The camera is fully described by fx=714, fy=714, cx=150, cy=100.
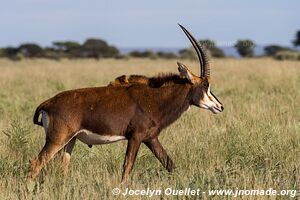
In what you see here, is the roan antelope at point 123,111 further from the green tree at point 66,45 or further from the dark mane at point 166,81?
the green tree at point 66,45

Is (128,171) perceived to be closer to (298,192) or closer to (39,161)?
(39,161)

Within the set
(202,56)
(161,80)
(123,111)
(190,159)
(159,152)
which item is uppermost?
(202,56)

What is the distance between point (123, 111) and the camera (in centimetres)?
791

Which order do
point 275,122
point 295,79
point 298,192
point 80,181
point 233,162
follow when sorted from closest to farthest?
point 298,192
point 80,181
point 233,162
point 275,122
point 295,79

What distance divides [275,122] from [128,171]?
4.39 meters

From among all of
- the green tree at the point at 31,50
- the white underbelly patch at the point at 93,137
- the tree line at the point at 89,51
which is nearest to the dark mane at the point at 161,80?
the white underbelly patch at the point at 93,137

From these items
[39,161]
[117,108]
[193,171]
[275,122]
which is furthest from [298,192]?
[275,122]

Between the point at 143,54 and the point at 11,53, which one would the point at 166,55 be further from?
the point at 11,53

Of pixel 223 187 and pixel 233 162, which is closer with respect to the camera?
pixel 223 187

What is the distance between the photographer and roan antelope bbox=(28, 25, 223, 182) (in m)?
7.70

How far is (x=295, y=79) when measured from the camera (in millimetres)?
19125

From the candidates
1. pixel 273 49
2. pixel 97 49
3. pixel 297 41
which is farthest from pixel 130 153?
pixel 273 49

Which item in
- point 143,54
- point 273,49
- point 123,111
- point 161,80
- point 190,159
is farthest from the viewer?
point 273,49

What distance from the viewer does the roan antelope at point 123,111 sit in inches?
303
